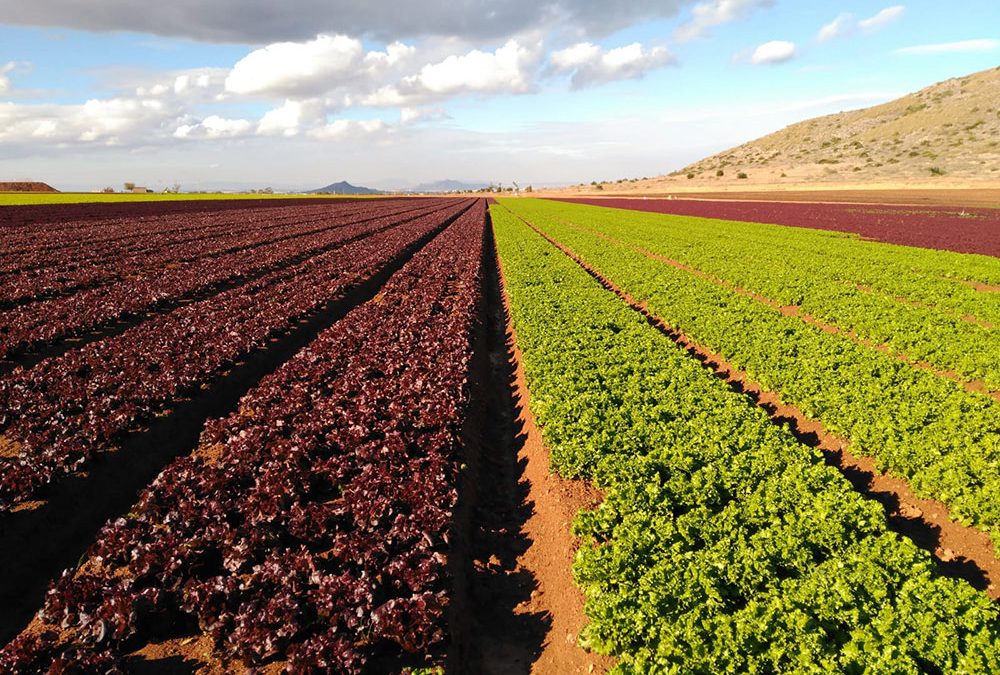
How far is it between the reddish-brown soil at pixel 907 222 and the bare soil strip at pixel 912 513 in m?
30.5

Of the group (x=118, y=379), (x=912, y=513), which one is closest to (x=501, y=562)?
(x=912, y=513)

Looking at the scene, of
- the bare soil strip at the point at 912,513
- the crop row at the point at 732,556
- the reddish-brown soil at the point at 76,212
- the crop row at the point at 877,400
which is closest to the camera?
the crop row at the point at 732,556

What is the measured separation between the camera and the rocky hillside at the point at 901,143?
105688mm

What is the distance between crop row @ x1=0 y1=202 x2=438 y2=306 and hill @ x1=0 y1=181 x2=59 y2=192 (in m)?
101

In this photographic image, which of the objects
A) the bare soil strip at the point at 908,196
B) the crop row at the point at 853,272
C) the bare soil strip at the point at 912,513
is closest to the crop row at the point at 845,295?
the crop row at the point at 853,272

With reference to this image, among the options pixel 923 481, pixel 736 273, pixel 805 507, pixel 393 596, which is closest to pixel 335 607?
pixel 393 596

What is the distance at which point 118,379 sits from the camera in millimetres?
11461

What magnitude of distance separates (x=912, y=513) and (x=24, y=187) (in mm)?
155585

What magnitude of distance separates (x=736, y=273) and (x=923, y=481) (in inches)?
704

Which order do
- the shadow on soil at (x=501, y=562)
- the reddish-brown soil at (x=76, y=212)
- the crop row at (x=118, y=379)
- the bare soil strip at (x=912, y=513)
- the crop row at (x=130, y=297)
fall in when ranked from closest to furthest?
1. the shadow on soil at (x=501, y=562)
2. the bare soil strip at (x=912, y=513)
3. the crop row at (x=118, y=379)
4. the crop row at (x=130, y=297)
5. the reddish-brown soil at (x=76, y=212)

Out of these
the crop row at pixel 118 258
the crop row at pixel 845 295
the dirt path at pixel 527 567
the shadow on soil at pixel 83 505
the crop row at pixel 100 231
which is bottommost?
the dirt path at pixel 527 567

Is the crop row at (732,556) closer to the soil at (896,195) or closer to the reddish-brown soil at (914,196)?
the reddish-brown soil at (914,196)

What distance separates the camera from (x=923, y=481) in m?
7.80

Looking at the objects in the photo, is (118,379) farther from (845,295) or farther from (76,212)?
(76,212)
